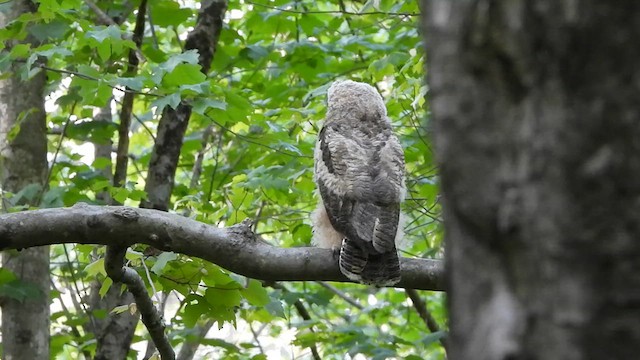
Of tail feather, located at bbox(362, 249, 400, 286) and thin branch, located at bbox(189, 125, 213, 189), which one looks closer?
tail feather, located at bbox(362, 249, 400, 286)

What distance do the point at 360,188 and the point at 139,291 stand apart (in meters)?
1.58

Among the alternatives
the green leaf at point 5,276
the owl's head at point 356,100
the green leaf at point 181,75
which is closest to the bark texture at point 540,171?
the green leaf at point 181,75

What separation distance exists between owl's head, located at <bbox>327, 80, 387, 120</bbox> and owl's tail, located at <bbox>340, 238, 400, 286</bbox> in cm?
113

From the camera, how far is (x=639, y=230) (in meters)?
0.97

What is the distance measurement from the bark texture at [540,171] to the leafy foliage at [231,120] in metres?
2.72

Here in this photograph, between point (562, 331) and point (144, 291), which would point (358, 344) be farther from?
point (562, 331)

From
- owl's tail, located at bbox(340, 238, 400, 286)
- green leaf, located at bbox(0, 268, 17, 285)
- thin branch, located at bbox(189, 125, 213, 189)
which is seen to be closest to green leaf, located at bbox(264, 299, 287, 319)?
owl's tail, located at bbox(340, 238, 400, 286)

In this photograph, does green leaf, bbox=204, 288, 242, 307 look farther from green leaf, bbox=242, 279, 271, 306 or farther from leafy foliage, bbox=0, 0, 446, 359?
green leaf, bbox=242, 279, 271, 306

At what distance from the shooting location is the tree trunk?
5.47m

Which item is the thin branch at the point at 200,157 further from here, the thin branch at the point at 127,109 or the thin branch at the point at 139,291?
the thin branch at the point at 139,291

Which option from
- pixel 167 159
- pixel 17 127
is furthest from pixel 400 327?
pixel 17 127

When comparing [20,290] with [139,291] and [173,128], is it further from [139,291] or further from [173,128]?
[139,291]

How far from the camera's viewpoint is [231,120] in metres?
5.23

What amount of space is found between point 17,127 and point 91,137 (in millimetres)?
759
